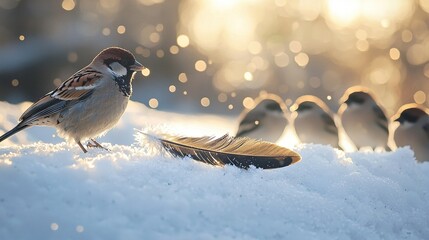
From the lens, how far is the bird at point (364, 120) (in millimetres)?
4578

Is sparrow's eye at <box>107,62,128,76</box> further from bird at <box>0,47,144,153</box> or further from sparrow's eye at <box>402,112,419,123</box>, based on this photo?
sparrow's eye at <box>402,112,419,123</box>

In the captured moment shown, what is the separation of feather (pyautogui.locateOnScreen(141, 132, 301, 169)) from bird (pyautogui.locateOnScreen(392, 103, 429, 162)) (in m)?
2.24

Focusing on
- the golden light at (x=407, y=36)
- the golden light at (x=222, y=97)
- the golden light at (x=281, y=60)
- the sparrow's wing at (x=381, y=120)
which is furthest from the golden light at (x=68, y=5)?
the sparrow's wing at (x=381, y=120)

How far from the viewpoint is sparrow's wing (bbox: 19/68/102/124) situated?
115 inches

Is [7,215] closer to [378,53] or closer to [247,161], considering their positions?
[247,161]

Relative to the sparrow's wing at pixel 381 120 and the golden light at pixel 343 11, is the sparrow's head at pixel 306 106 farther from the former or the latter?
the golden light at pixel 343 11

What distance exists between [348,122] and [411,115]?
0.50m

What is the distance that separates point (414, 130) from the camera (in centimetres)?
446

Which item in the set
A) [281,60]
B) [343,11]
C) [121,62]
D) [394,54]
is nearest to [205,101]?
[281,60]

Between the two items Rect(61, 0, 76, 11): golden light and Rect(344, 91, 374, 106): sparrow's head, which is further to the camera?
Rect(61, 0, 76, 11): golden light

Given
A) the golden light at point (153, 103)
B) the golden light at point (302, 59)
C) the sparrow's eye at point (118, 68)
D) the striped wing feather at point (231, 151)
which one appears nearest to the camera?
the striped wing feather at point (231, 151)

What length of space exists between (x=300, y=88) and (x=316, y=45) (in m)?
0.73

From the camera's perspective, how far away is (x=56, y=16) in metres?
7.73

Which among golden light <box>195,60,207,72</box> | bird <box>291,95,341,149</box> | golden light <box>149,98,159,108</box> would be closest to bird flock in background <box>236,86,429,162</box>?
bird <box>291,95,341,149</box>
